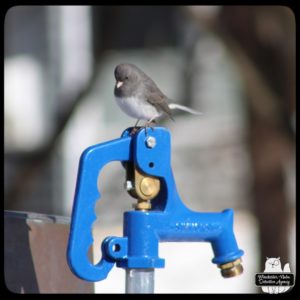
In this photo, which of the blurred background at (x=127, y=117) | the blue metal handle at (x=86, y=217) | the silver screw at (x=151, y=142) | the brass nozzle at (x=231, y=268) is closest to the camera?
the blue metal handle at (x=86, y=217)

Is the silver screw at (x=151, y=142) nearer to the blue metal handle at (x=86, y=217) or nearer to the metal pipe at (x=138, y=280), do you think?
the blue metal handle at (x=86, y=217)

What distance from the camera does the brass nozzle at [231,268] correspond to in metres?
2.41

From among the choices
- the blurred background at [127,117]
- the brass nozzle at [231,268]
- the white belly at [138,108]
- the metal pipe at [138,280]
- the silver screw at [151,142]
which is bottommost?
the metal pipe at [138,280]

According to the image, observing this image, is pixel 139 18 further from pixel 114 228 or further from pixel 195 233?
pixel 195 233

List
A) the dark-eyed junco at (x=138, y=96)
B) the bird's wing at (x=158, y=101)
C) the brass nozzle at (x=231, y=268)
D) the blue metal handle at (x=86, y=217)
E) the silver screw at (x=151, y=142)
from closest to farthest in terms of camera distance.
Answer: the blue metal handle at (x=86, y=217) < the silver screw at (x=151, y=142) < the brass nozzle at (x=231, y=268) < the dark-eyed junco at (x=138, y=96) < the bird's wing at (x=158, y=101)

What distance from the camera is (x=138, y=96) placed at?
136 inches

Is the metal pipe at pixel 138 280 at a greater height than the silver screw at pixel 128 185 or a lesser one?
lesser

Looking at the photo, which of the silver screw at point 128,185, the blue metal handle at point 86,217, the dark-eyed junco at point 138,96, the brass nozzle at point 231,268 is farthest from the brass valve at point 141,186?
the dark-eyed junco at point 138,96

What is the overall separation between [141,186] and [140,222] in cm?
11

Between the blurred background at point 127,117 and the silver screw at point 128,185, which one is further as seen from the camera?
the blurred background at point 127,117

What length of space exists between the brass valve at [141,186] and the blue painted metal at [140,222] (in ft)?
0.07

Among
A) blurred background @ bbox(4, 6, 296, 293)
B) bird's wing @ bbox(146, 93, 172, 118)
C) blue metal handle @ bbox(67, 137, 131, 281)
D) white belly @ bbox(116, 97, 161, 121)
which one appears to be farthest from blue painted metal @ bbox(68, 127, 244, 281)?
blurred background @ bbox(4, 6, 296, 293)

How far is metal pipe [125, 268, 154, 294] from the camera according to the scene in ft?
7.27

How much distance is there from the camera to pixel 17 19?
923 cm
